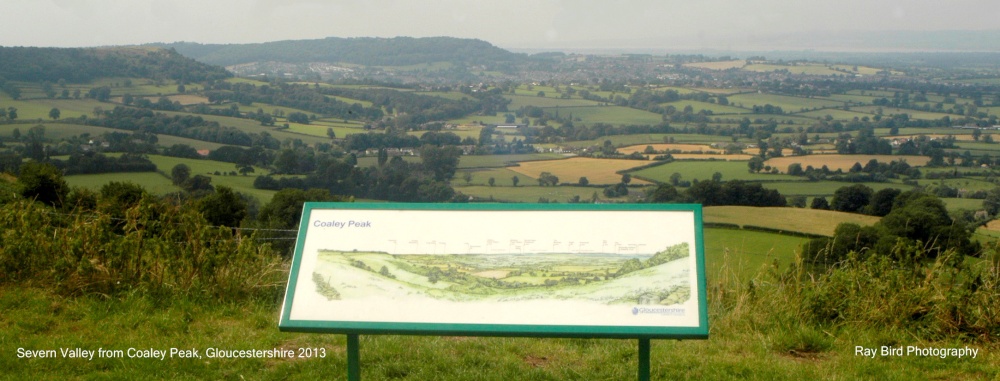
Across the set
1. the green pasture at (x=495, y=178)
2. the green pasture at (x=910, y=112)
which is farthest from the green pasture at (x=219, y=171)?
the green pasture at (x=910, y=112)

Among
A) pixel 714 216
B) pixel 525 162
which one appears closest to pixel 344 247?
pixel 714 216

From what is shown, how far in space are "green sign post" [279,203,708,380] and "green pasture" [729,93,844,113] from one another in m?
41.6

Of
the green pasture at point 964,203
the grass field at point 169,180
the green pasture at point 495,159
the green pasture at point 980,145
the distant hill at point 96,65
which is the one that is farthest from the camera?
the distant hill at point 96,65

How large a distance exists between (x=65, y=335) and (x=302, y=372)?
1606 mm

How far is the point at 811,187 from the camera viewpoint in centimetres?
2369

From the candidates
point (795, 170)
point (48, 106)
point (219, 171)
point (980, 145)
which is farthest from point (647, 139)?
point (48, 106)

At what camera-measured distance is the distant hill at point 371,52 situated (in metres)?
45.1

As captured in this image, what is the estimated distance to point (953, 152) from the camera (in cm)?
2927

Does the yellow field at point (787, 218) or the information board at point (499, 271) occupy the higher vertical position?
the information board at point (499, 271)

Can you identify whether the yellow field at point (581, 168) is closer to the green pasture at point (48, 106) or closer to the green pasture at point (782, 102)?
the green pasture at point (782, 102)

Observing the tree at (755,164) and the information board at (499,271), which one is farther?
the tree at (755,164)

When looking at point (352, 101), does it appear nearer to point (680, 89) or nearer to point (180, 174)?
point (180, 174)

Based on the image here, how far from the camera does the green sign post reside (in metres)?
3.21

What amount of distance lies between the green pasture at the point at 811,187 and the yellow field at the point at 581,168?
13.3 ft
